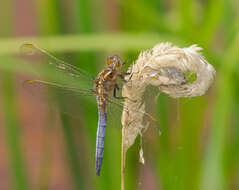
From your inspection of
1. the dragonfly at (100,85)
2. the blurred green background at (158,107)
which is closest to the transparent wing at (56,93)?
the dragonfly at (100,85)

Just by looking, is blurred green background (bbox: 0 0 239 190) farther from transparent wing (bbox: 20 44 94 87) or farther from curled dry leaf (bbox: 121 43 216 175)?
curled dry leaf (bbox: 121 43 216 175)

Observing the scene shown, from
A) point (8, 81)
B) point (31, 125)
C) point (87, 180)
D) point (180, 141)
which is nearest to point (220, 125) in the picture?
point (180, 141)

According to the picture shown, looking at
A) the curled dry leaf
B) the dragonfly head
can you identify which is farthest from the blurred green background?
the curled dry leaf

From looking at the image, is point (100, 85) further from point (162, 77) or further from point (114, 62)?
point (162, 77)

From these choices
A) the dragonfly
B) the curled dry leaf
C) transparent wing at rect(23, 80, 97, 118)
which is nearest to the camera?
the curled dry leaf

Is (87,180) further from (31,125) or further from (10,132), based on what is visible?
(31,125)

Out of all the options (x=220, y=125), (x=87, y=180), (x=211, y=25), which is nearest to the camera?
(x=220, y=125)

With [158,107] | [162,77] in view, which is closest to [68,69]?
[158,107]

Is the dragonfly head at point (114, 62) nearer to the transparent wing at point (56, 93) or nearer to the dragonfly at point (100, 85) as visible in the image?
the dragonfly at point (100, 85)
